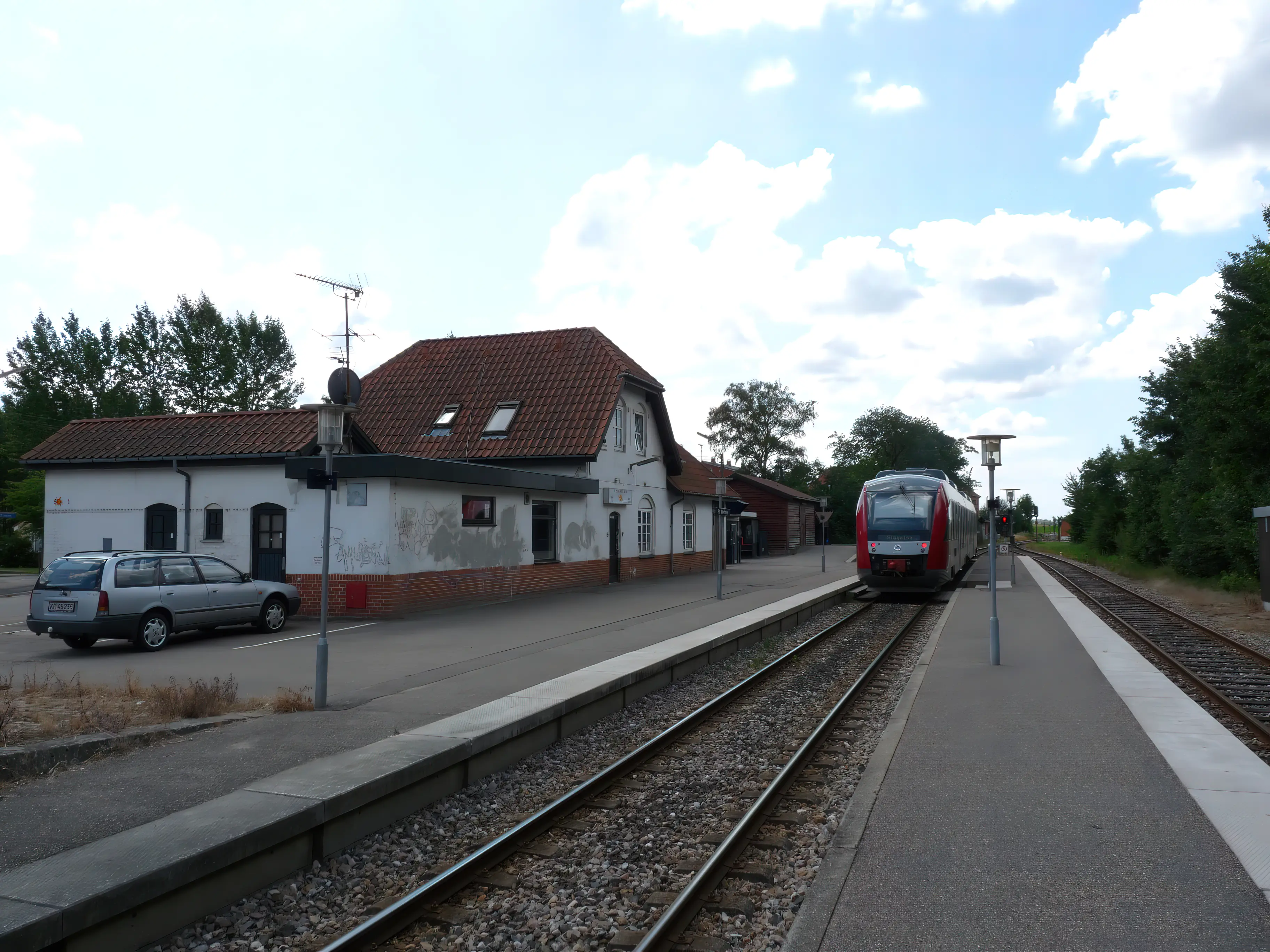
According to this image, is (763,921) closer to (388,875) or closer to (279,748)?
(388,875)

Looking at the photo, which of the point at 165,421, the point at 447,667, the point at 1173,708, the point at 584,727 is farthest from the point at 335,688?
the point at 165,421

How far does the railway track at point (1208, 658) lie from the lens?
33.1ft

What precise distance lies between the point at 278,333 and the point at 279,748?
190 ft

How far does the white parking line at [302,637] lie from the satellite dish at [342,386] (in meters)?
4.73

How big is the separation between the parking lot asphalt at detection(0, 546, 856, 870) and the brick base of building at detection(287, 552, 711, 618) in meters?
0.39

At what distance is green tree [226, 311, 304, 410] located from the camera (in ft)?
193

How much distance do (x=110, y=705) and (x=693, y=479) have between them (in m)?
27.4

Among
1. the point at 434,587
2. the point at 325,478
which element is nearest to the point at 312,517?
the point at 434,587

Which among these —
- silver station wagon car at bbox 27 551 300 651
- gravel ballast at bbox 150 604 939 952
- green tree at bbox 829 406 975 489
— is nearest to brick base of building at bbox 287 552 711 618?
silver station wagon car at bbox 27 551 300 651

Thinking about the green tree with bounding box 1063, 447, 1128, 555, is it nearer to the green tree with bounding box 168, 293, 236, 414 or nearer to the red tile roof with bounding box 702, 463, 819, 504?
the red tile roof with bounding box 702, 463, 819, 504

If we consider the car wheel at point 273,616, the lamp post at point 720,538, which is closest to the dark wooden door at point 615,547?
the lamp post at point 720,538

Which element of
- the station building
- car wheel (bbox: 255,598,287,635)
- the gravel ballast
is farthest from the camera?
the station building

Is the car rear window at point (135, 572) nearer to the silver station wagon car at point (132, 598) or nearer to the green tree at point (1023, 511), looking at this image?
the silver station wagon car at point (132, 598)

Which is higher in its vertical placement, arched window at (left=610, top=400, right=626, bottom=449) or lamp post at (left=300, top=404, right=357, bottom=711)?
arched window at (left=610, top=400, right=626, bottom=449)
